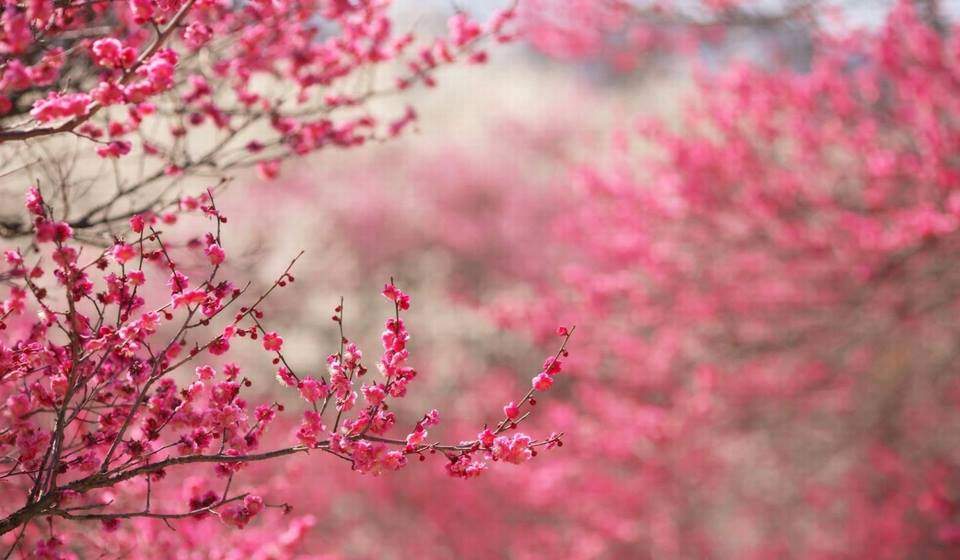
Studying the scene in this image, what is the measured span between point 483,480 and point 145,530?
6463 mm

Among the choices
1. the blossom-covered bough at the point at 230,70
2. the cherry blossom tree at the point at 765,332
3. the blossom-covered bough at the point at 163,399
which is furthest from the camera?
the cherry blossom tree at the point at 765,332

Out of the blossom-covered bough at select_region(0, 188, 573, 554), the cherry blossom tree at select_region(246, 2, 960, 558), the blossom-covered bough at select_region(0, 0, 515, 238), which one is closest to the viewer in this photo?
the blossom-covered bough at select_region(0, 188, 573, 554)

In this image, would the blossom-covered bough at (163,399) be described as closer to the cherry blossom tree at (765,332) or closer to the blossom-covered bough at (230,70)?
the blossom-covered bough at (230,70)

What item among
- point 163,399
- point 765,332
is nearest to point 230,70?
point 163,399

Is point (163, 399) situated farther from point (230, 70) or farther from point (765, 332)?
point (765, 332)

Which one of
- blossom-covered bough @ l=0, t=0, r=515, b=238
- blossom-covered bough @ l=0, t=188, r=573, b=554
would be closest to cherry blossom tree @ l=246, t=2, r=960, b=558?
blossom-covered bough @ l=0, t=0, r=515, b=238

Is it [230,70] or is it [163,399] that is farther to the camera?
[230,70]

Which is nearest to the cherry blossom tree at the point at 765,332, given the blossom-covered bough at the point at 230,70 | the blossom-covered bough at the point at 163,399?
the blossom-covered bough at the point at 230,70

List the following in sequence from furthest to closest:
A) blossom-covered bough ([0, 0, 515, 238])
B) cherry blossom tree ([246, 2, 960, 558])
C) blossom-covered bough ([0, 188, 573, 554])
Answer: cherry blossom tree ([246, 2, 960, 558]), blossom-covered bough ([0, 0, 515, 238]), blossom-covered bough ([0, 188, 573, 554])

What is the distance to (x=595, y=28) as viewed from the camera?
8555 millimetres

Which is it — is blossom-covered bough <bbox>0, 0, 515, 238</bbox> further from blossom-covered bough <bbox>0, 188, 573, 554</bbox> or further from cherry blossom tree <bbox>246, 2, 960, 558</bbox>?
cherry blossom tree <bbox>246, 2, 960, 558</bbox>

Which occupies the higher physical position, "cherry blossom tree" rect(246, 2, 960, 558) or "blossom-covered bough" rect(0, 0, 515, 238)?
"blossom-covered bough" rect(0, 0, 515, 238)

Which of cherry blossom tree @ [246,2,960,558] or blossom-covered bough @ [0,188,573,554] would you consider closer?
blossom-covered bough @ [0,188,573,554]

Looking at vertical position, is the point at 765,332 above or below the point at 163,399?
below
